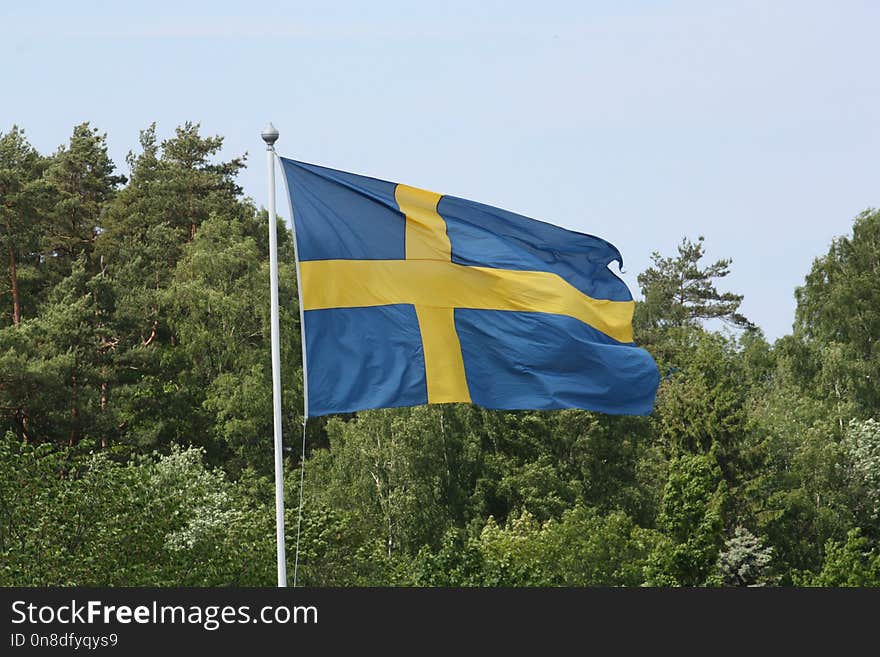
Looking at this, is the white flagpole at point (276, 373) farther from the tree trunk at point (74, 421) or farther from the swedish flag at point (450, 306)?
the tree trunk at point (74, 421)

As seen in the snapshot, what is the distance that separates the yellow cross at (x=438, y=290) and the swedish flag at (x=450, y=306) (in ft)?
0.04

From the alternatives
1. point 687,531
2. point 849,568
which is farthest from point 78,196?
point 849,568

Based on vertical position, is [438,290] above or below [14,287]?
below

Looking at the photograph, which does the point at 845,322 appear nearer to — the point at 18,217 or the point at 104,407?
the point at 104,407

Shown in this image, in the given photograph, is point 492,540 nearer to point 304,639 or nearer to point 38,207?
point 38,207

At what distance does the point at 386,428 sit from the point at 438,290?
34.9 meters

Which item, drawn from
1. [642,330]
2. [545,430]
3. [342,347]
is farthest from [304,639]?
[642,330]

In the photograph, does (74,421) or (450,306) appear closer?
(450,306)

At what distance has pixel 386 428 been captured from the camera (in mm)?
50219

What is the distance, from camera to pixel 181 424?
183ft

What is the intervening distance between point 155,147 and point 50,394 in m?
23.5

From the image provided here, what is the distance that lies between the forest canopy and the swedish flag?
21.9 m

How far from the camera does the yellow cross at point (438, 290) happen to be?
15.2 m

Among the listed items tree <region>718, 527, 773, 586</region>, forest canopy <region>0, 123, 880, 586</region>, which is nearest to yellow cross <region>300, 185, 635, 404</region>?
forest canopy <region>0, 123, 880, 586</region>
